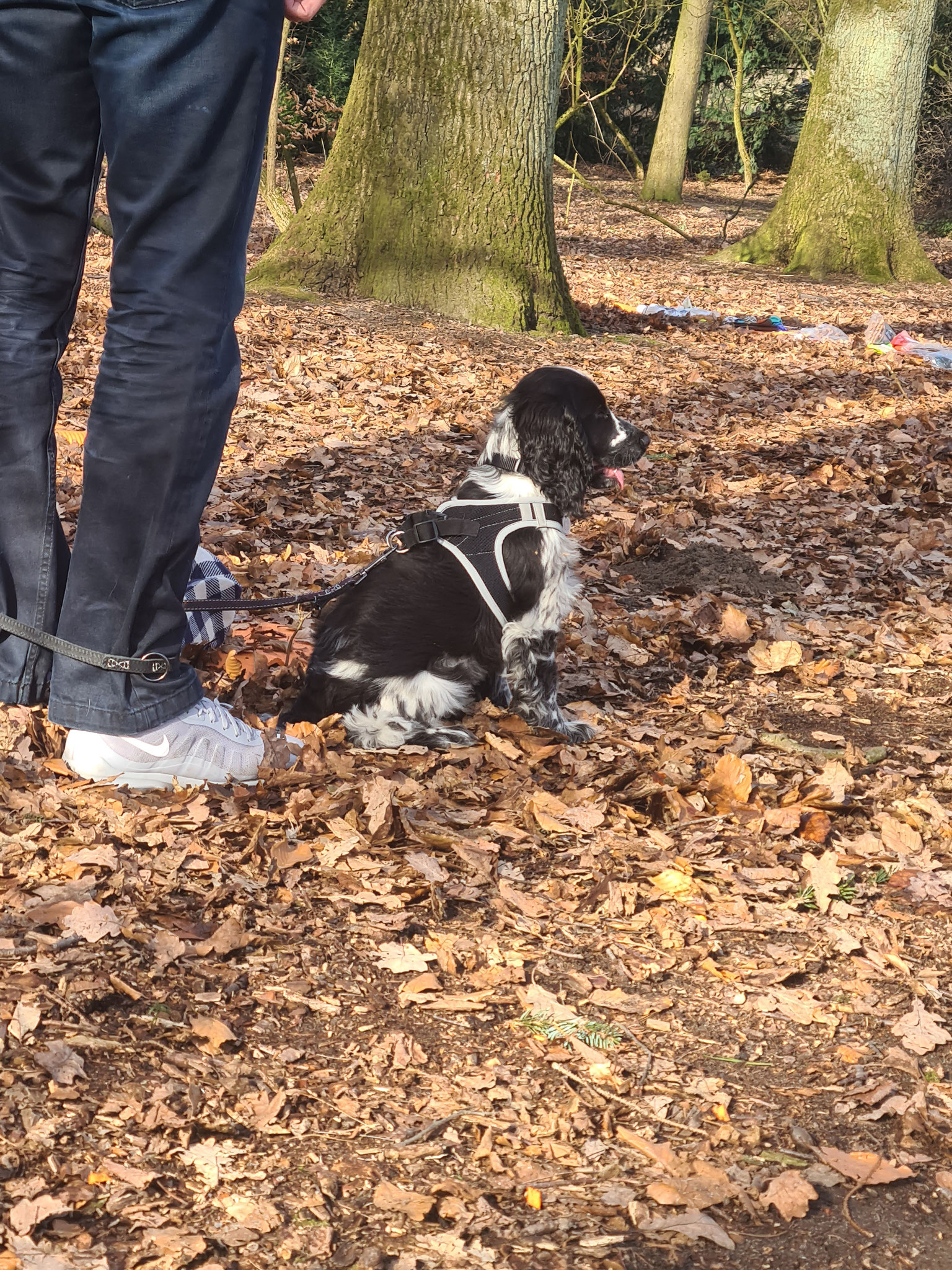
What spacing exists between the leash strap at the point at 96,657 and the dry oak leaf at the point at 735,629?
10.3ft

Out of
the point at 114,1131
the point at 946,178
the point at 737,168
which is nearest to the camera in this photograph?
the point at 114,1131

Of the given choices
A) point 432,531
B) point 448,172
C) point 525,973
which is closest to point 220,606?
point 432,531

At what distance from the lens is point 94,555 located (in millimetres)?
3283

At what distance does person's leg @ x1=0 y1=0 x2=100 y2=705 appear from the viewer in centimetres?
307

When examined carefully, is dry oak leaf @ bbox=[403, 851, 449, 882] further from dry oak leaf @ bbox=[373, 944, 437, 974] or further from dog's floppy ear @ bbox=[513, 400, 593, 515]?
dog's floppy ear @ bbox=[513, 400, 593, 515]

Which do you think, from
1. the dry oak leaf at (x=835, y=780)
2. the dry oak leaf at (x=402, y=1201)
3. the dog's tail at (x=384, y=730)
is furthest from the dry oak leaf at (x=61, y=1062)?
the dry oak leaf at (x=835, y=780)

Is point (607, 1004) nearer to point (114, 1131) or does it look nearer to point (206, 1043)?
point (206, 1043)

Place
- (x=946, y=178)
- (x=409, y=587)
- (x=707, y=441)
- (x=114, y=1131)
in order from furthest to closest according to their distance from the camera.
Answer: (x=946, y=178) → (x=707, y=441) → (x=409, y=587) → (x=114, y=1131)

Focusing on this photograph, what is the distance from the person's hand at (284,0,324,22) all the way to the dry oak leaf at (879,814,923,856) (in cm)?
304

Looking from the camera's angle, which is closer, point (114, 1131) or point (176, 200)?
point (114, 1131)

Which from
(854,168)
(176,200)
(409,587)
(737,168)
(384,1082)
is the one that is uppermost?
(737,168)

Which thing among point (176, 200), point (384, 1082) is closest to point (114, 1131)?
point (384, 1082)

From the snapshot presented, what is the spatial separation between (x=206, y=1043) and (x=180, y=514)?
143cm

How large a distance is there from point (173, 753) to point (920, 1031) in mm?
2200
